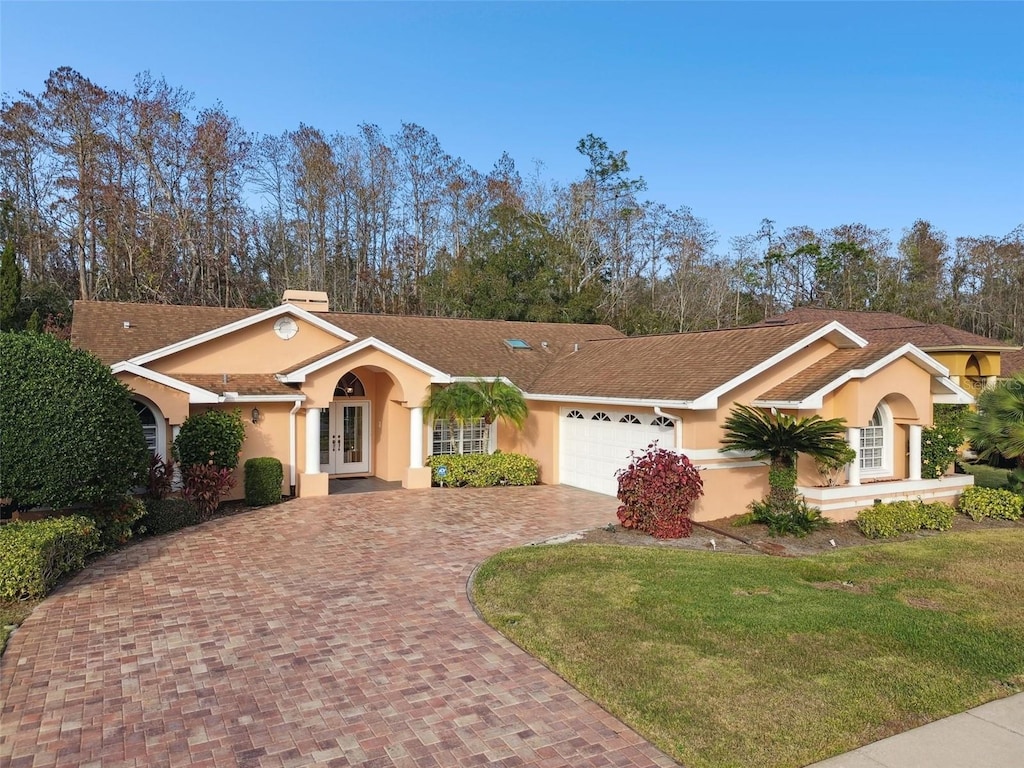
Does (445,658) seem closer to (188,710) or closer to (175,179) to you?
(188,710)

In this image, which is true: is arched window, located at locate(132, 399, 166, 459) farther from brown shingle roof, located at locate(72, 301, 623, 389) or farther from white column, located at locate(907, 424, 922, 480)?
white column, located at locate(907, 424, 922, 480)

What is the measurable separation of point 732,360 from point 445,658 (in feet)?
35.3

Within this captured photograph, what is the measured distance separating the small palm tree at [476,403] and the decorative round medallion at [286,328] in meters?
3.99

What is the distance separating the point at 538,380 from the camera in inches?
815

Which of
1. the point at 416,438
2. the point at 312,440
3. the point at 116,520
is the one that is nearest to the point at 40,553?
the point at 116,520

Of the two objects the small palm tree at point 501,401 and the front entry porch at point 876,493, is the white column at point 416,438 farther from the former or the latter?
the front entry porch at point 876,493

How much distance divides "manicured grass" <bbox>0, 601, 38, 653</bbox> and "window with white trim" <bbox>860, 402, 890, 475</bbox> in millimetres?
16199

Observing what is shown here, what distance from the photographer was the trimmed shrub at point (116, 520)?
11.4 meters

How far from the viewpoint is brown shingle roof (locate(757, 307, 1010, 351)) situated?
82.2ft

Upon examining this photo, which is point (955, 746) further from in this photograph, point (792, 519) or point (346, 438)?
point (346, 438)

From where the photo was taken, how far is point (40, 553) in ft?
30.0

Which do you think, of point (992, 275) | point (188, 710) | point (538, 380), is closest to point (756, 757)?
point (188, 710)

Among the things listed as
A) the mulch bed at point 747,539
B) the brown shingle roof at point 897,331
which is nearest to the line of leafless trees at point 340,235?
the brown shingle roof at point 897,331

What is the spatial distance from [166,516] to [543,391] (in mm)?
9972
